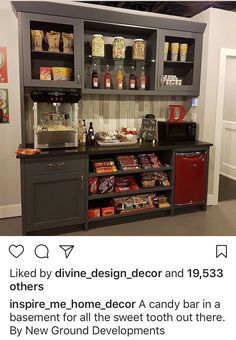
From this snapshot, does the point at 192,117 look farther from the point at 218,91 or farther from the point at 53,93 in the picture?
the point at 53,93

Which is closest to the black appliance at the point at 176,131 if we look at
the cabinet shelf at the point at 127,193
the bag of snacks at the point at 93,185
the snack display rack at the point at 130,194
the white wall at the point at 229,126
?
the snack display rack at the point at 130,194

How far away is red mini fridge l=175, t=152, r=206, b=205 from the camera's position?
12.0 feet

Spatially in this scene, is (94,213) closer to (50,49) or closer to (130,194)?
(130,194)

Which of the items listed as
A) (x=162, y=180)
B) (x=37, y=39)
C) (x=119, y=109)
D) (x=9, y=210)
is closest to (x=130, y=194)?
(x=162, y=180)

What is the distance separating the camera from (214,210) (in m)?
4.00

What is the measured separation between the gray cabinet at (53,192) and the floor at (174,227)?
26 cm

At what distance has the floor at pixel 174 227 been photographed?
10.7 feet

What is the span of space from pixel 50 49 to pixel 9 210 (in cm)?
187

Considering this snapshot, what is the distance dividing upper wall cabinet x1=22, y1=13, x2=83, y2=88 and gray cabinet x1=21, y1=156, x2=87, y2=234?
83cm

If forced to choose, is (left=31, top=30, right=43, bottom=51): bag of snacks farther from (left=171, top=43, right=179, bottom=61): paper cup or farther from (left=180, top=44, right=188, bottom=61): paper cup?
(left=180, top=44, right=188, bottom=61): paper cup

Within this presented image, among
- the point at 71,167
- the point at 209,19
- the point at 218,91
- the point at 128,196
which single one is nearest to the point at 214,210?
the point at 128,196

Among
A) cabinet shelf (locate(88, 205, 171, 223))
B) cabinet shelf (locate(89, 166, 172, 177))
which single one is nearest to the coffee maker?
cabinet shelf (locate(89, 166, 172, 177))

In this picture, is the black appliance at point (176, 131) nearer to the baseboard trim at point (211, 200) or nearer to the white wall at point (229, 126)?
the baseboard trim at point (211, 200)
